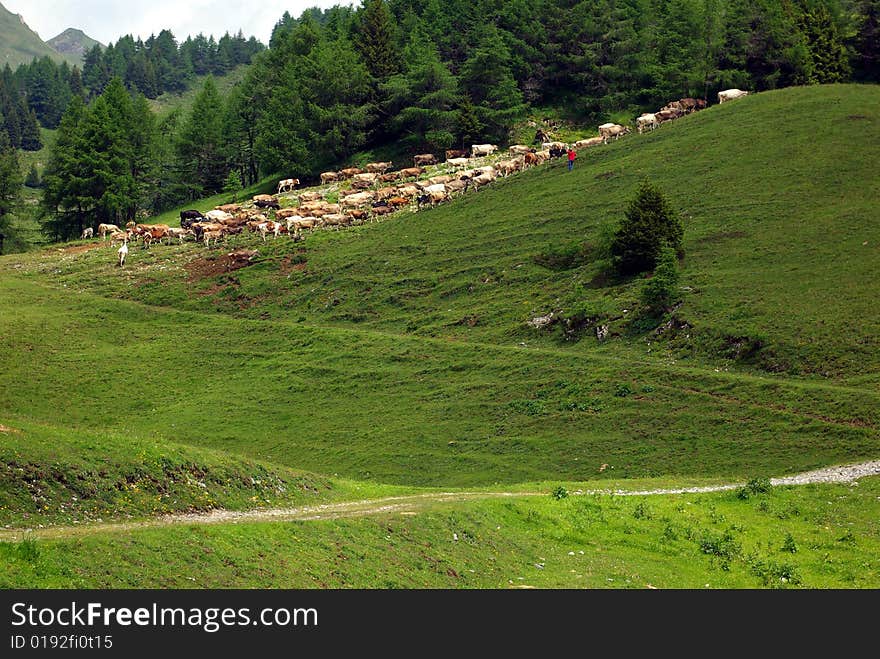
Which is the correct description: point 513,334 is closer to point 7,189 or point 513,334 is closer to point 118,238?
point 118,238

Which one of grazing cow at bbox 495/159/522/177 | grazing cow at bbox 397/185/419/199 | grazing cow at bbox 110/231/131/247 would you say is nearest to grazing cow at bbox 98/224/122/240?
grazing cow at bbox 110/231/131/247

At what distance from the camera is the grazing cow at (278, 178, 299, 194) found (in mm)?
114062

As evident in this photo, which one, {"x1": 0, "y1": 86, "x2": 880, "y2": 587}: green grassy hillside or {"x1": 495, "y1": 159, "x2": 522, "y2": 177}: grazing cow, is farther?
{"x1": 495, "y1": 159, "x2": 522, "y2": 177}: grazing cow

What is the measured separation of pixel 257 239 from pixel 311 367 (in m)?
30.7

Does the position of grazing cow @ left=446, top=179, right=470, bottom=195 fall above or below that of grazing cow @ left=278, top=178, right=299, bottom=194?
below

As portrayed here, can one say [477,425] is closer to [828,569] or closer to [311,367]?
[311,367]

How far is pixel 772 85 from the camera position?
104m

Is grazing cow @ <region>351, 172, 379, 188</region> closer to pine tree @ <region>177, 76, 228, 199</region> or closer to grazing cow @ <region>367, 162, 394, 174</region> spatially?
grazing cow @ <region>367, 162, 394, 174</region>

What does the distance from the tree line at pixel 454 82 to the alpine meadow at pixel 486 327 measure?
21.3 inches

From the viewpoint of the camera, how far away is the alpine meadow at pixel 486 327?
26266mm

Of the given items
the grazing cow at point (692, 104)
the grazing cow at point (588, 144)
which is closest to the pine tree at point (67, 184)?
the grazing cow at point (588, 144)

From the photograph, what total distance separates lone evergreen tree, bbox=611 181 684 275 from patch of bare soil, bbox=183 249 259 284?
3449 centimetres

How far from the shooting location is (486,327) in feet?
206

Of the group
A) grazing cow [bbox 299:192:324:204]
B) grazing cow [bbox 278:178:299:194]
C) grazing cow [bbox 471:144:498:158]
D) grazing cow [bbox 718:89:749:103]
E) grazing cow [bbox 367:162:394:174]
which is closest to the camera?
grazing cow [bbox 718:89:749:103]
